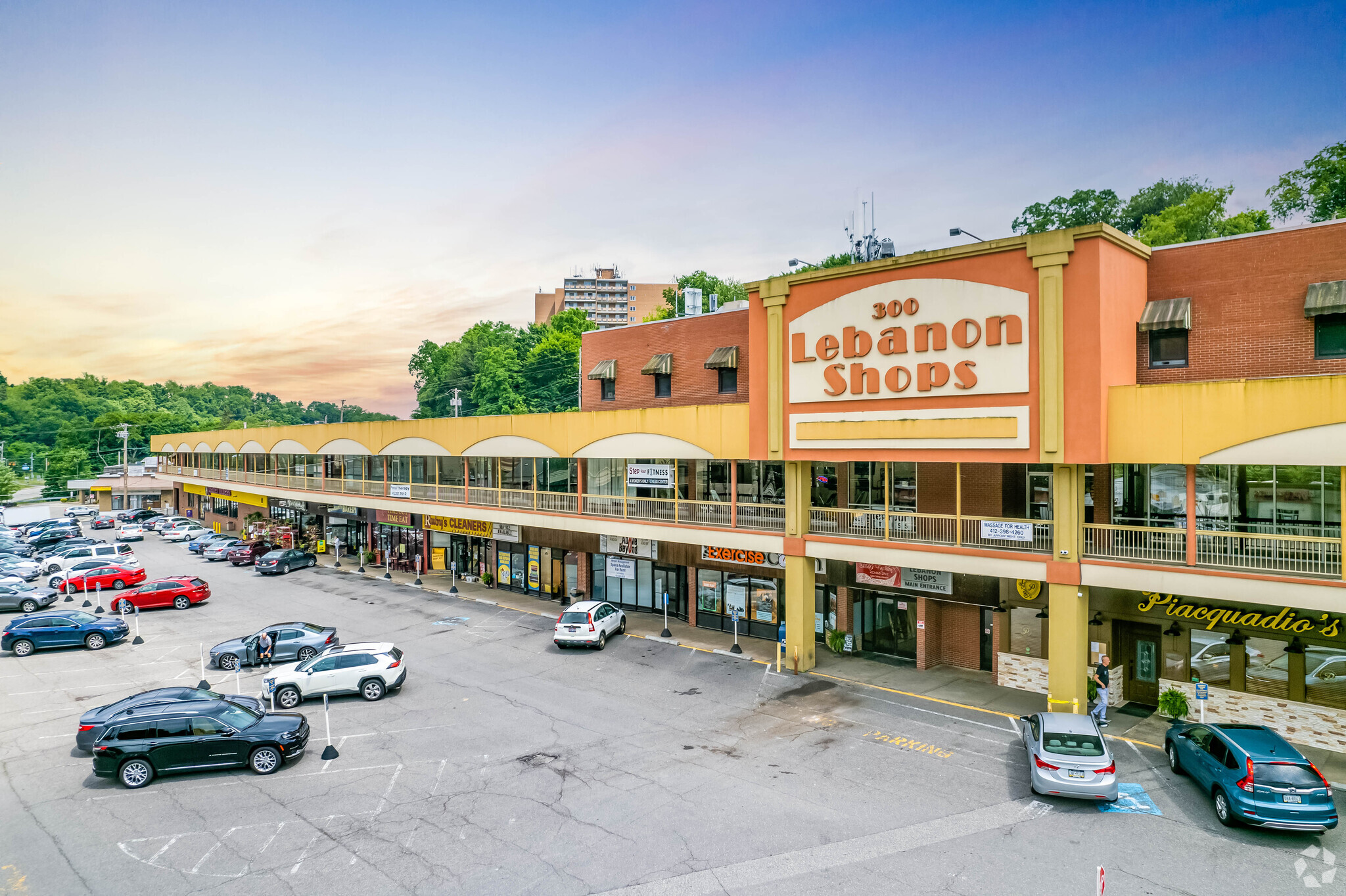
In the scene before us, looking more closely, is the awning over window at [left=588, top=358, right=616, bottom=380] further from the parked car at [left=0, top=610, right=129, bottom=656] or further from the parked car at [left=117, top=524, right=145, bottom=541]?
the parked car at [left=117, top=524, right=145, bottom=541]

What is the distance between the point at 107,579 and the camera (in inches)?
1535

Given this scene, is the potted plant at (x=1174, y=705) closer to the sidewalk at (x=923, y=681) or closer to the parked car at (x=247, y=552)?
the sidewalk at (x=923, y=681)

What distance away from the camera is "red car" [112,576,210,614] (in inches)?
1320

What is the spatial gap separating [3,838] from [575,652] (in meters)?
15.2

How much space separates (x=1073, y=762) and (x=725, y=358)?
18.6 metres

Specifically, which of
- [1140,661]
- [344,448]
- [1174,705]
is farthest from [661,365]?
[344,448]

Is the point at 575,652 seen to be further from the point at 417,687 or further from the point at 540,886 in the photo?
the point at 540,886

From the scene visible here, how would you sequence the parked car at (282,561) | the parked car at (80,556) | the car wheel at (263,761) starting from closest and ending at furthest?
the car wheel at (263,761) < the parked car at (80,556) < the parked car at (282,561)

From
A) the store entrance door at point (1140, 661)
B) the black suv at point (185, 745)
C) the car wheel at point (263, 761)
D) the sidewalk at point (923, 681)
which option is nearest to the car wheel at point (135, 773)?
the black suv at point (185, 745)

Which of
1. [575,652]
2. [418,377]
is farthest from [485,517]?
[418,377]

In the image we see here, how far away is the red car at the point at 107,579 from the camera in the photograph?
3862cm

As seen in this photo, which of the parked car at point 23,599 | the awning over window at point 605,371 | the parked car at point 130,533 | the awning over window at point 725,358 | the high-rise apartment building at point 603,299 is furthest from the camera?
the high-rise apartment building at point 603,299

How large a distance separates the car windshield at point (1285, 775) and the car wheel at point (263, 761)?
19.6m

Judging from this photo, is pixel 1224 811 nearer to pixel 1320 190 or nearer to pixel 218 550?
pixel 1320 190
